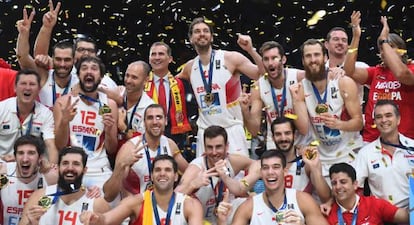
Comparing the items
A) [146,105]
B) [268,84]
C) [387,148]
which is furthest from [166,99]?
[387,148]

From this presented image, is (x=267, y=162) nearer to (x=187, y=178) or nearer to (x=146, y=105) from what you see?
(x=187, y=178)

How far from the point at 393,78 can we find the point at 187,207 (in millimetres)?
2099

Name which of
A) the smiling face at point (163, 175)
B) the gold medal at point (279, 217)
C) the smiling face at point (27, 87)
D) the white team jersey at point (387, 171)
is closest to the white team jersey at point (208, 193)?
the smiling face at point (163, 175)

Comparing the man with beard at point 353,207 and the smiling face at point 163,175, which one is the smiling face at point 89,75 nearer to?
the smiling face at point 163,175

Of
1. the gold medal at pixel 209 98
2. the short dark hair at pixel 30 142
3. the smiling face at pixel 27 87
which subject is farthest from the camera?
the gold medal at pixel 209 98

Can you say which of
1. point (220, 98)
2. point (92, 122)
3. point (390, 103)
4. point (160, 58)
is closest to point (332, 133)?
point (390, 103)

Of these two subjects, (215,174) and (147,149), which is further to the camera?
(147,149)

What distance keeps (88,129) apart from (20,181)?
69 centimetres

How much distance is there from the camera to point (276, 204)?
6.16 metres

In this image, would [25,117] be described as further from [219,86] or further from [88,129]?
[219,86]

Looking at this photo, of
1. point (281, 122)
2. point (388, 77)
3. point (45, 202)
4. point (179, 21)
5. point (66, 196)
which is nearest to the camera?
point (45, 202)

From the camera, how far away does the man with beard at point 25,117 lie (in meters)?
6.53

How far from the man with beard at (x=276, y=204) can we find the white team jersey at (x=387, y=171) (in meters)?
0.51

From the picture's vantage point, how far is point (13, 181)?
20.6 ft
